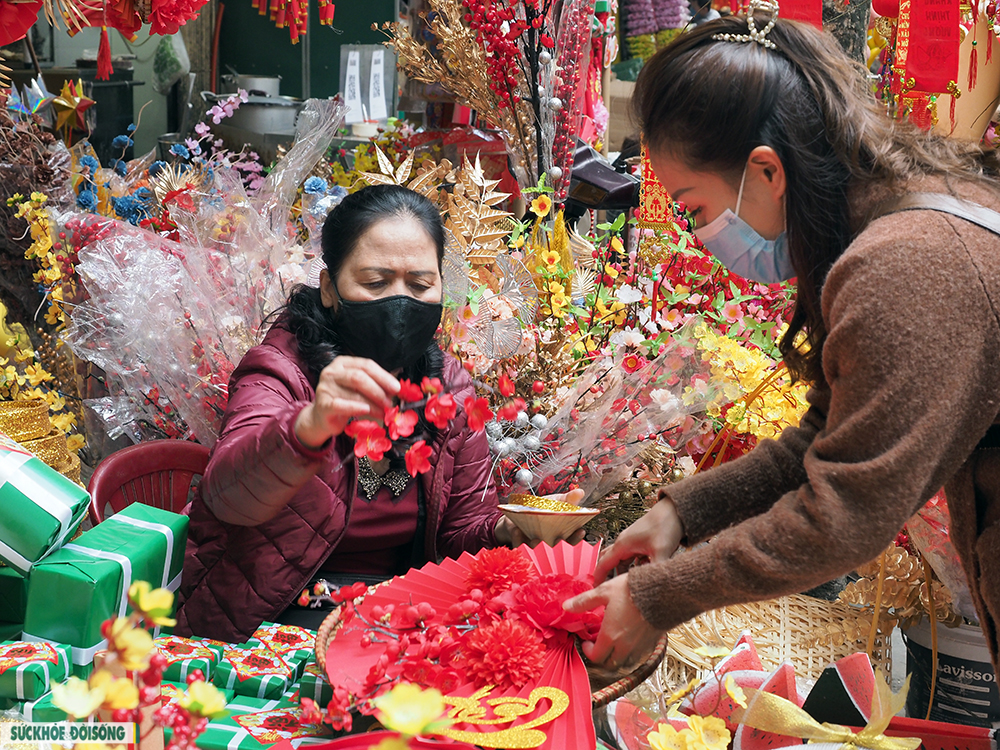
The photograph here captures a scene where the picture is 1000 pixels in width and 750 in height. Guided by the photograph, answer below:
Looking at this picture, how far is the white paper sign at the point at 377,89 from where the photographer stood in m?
4.86

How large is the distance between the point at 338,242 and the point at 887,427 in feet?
3.60

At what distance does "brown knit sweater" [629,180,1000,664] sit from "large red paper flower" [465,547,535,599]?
0.19 metres

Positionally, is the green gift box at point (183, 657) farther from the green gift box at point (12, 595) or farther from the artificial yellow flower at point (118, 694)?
the artificial yellow flower at point (118, 694)

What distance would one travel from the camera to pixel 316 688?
1169 millimetres

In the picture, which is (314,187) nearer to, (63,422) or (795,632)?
(63,422)

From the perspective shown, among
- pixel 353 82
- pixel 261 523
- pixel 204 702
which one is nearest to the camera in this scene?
pixel 204 702

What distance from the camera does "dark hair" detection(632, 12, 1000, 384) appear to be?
104 centimetres

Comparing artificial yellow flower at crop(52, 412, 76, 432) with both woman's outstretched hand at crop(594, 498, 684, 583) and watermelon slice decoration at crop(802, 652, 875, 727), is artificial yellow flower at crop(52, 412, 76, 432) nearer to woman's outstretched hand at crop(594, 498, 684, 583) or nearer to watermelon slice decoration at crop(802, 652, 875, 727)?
woman's outstretched hand at crop(594, 498, 684, 583)

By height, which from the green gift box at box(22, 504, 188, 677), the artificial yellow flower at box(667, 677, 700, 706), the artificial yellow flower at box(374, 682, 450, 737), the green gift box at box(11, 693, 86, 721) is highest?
the artificial yellow flower at box(374, 682, 450, 737)

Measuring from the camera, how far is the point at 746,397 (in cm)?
179

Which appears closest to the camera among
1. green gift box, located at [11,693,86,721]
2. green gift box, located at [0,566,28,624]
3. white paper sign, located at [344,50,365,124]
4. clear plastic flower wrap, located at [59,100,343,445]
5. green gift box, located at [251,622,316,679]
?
green gift box, located at [11,693,86,721]

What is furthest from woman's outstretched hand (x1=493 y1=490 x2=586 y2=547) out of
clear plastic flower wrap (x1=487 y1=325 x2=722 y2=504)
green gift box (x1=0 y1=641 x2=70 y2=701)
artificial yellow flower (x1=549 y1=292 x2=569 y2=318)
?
green gift box (x1=0 y1=641 x2=70 y2=701)

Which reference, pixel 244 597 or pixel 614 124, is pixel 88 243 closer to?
pixel 244 597

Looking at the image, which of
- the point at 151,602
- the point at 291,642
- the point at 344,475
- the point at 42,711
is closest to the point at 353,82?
the point at 344,475
